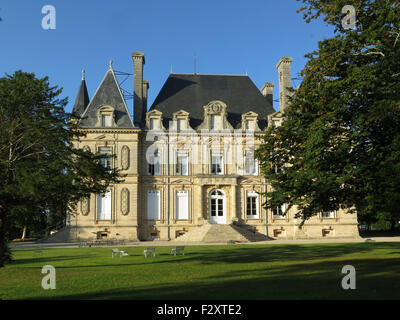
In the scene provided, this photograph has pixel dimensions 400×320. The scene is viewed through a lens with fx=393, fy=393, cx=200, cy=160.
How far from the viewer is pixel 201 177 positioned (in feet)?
123

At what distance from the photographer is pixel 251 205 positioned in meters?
38.3

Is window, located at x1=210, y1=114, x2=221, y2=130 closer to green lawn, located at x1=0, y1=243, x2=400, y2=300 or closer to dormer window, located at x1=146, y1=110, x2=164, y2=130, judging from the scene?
dormer window, located at x1=146, y1=110, x2=164, y2=130

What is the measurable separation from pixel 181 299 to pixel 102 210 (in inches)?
1125

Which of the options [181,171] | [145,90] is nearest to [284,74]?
[181,171]

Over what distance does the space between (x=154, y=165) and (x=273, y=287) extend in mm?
28695

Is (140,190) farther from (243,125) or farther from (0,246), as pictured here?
(0,246)

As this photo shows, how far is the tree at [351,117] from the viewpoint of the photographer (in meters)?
13.5

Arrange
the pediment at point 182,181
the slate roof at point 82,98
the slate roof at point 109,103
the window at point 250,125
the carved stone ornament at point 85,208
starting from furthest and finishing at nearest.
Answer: the slate roof at point 82,98 → the window at point 250,125 → the pediment at point 182,181 → the slate roof at point 109,103 → the carved stone ornament at point 85,208

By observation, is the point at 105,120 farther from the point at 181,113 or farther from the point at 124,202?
the point at 124,202

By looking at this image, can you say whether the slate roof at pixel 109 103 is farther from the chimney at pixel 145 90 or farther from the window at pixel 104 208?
the window at pixel 104 208

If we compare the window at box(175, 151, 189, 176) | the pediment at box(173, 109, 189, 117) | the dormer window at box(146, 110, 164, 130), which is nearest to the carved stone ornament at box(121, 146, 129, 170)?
the dormer window at box(146, 110, 164, 130)

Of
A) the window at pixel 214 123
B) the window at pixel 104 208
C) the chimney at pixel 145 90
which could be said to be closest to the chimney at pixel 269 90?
the window at pixel 214 123

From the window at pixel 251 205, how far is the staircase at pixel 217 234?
103 inches
